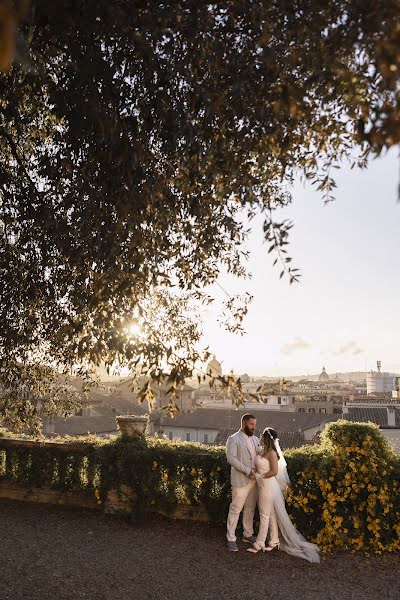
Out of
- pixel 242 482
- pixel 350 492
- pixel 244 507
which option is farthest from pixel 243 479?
pixel 350 492

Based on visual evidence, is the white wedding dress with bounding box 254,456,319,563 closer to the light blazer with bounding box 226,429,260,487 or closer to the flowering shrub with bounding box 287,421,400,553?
the light blazer with bounding box 226,429,260,487

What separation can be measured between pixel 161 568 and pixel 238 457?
206cm

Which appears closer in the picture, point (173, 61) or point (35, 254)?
point (173, 61)

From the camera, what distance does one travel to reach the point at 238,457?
807 cm

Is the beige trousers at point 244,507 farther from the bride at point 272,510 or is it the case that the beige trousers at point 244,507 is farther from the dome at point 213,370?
the dome at point 213,370

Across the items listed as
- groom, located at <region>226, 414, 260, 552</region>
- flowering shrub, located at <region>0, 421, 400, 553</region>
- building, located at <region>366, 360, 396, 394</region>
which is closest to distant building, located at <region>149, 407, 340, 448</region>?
flowering shrub, located at <region>0, 421, 400, 553</region>

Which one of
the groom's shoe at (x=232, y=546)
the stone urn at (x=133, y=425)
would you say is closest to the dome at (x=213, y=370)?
the groom's shoe at (x=232, y=546)

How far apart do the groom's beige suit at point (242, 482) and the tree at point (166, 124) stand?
161 inches

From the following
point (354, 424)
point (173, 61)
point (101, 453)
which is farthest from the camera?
point (101, 453)

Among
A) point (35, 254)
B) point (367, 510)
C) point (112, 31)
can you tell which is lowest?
point (367, 510)

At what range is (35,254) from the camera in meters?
5.32

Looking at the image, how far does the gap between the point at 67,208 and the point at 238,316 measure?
2764mm

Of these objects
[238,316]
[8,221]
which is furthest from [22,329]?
[238,316]

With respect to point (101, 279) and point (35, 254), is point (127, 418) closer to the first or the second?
point (35, 254)
